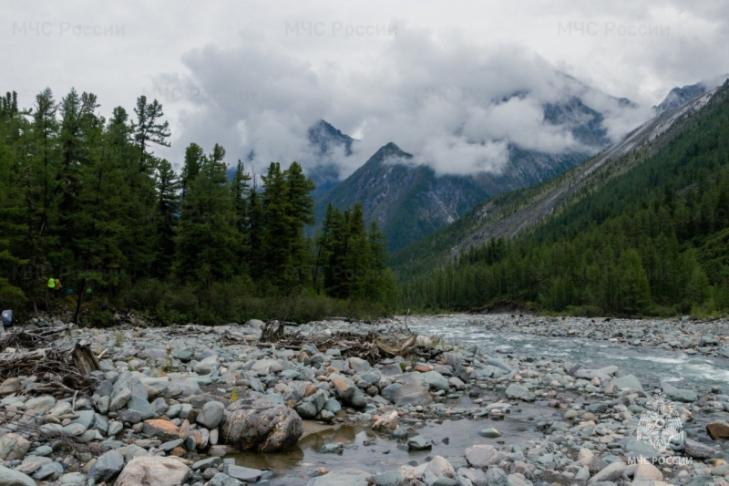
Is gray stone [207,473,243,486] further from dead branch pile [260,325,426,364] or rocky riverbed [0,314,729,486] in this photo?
dead branch pile [260,325,426,364]

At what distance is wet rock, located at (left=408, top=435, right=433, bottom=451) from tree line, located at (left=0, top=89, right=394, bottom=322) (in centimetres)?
2134

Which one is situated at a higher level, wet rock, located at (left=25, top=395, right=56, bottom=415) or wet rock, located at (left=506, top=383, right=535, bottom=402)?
wet rock, located at (left=25, top=395, right=56, bottom=415)

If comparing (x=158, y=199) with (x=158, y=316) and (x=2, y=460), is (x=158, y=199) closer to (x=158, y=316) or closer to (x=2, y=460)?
(x=158, y=316)

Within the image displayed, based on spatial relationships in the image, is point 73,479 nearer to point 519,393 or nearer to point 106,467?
point 106,467

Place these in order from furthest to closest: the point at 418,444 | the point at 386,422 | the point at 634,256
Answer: the point at 634,256 → the point at 386,422 → the point at 418,444

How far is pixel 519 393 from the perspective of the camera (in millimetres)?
13516

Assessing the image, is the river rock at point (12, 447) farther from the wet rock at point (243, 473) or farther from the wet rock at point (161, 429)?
the wet rock at point (243, 473)

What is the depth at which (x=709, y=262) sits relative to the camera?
8681 cm

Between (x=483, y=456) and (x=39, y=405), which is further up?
(x=39, y=405)

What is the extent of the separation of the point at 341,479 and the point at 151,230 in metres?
34.1

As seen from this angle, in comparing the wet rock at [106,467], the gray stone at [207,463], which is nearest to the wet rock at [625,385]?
the gray stone at [207,463]

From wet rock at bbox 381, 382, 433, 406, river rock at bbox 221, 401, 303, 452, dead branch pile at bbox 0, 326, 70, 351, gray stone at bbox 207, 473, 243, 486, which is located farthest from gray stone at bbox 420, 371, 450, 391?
dead branch pile at bbox 0, 326, 70, 351

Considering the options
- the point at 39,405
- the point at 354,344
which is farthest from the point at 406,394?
the point at 39,405

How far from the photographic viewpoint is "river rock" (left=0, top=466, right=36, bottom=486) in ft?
19.8
